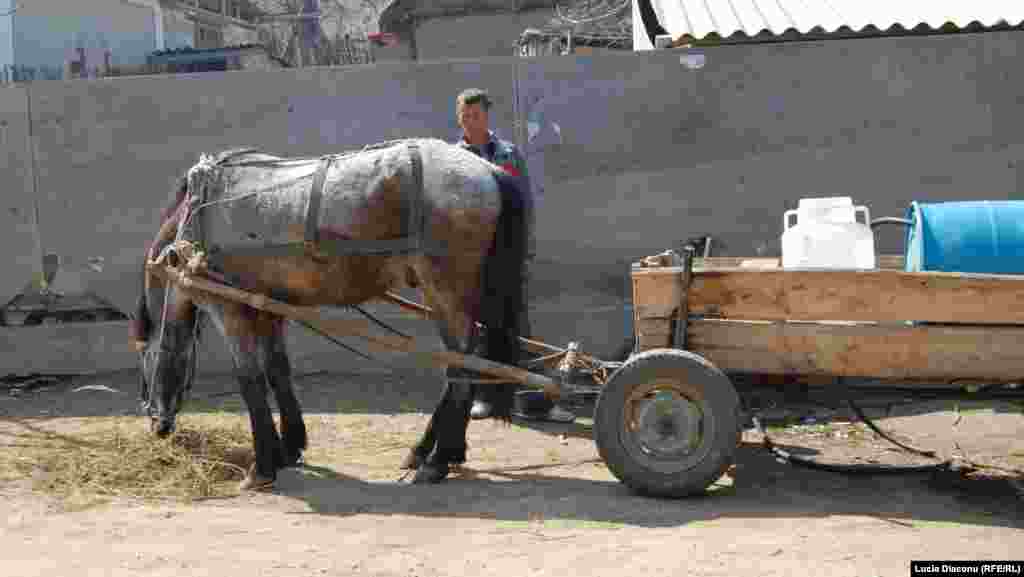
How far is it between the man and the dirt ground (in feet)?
1.06

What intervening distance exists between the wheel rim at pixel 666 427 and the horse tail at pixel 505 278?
30.8 inches

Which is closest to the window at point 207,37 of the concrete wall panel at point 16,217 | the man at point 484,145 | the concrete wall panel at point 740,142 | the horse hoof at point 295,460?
the concrete wall panel at point 16,217

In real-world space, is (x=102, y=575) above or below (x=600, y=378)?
below

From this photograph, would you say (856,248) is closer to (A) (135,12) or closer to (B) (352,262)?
(B) (352,262)

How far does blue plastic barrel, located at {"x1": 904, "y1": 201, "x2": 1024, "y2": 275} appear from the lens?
15.3 feet

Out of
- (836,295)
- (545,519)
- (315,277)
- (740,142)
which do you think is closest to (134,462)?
(315,277)

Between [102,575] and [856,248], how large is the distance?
3.26 meters

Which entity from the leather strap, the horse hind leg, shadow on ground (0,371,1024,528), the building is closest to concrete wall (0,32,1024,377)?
shadow on ground (0,371,1024,528)

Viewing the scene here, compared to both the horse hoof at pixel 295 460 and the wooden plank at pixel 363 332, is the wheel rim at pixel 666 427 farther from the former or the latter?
the horse hoof at pixel 295 460

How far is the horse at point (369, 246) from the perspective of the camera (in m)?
5.21

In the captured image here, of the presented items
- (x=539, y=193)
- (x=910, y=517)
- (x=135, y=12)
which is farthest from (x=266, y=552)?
(x=135, y=12)

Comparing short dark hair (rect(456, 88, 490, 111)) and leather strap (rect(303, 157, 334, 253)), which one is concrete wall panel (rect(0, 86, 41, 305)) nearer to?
short dark hair (rect(456, 88, 490, 111))

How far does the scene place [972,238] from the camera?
15.4 feet

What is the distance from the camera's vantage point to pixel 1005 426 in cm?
636
